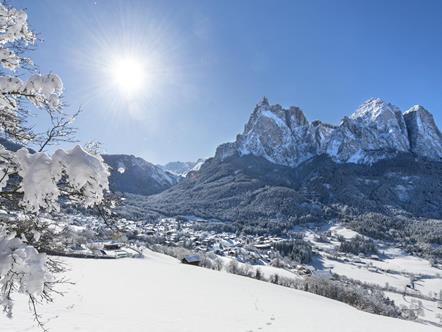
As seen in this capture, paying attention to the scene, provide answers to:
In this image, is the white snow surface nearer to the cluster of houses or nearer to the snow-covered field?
the snow-covered field

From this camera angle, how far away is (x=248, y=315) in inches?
723

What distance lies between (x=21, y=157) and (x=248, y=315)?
17.3 m

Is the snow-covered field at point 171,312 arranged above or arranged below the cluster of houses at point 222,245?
below

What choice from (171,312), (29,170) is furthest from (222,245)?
(29,170)

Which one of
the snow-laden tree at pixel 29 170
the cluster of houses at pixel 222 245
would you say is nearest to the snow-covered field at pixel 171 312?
the snow-laden tree at pixel 29 170

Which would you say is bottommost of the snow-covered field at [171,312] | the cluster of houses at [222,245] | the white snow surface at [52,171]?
the snow-covered field at [171,312]

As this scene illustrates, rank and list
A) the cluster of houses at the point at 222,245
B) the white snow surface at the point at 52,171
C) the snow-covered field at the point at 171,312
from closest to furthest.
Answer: the white snow surface at the point at 52,171
the snow-covered field at the point at 171,312
the cluster of houses at the point at 222,245

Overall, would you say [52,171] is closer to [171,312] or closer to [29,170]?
[29,170]

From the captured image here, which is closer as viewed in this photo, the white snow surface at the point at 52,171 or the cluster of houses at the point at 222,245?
the white snow surface at the point at 52,171

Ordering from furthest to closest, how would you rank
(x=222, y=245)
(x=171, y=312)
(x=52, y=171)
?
(x=222, y=245)
(x=171, y=312)
(x=52, y=171)

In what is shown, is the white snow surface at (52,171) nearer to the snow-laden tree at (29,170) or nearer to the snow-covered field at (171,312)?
the snow-laden tree at (29,170)

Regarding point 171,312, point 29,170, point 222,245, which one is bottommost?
point 171,312

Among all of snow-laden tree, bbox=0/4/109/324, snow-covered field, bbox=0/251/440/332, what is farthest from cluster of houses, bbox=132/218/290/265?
snow-laden tree, bbox=0/4/109/324

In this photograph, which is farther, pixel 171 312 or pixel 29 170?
pixel 171 312
